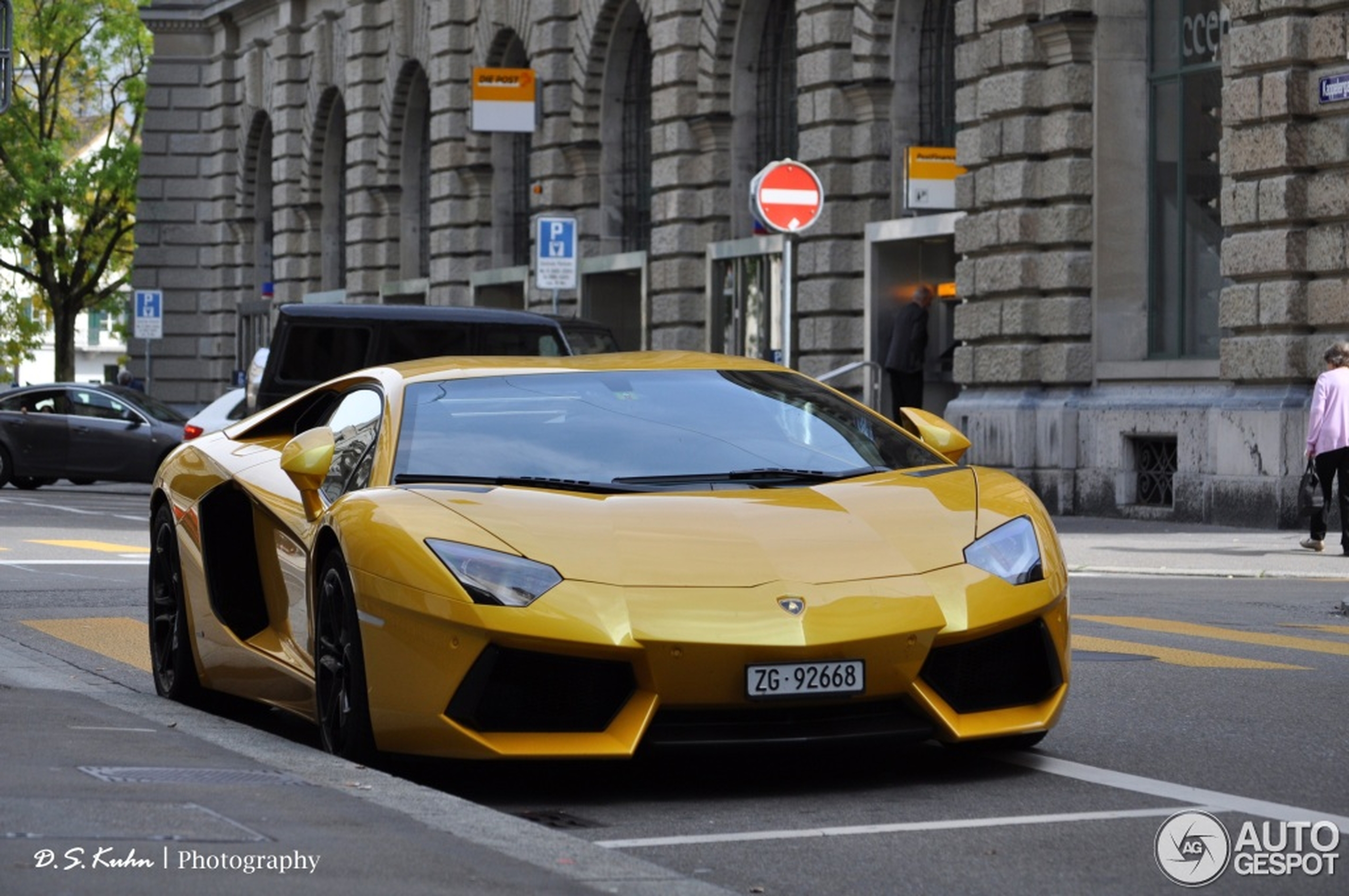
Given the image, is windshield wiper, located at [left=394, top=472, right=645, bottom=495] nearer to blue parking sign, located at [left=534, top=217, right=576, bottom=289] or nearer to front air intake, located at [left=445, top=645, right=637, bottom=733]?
front air intake, located at [left=445, top=645, right=637, bottom=733]

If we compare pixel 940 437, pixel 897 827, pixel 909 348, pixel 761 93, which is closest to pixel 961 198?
pixel 909 348

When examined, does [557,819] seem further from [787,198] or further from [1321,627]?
Result: [787,198]

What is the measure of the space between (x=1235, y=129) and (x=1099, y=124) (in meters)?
2.54

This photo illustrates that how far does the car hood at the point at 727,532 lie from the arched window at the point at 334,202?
1693 inches

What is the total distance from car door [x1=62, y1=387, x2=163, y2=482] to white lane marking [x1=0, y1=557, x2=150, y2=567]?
14703mm

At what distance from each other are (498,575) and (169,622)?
2984 mm

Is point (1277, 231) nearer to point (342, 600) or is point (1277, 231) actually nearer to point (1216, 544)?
point (1216, 544)

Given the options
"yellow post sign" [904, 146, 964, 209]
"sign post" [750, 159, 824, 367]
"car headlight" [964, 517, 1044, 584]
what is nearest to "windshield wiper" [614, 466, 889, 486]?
"car headlight" [964, 517, 1044, 584]

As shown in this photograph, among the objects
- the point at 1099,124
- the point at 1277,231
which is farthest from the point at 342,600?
the point at 1099,124

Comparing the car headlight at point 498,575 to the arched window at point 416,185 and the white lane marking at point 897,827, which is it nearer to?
the white lane marking at point 897,827

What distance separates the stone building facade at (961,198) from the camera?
68.8ft

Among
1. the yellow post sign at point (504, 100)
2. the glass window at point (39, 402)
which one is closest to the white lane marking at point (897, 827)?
the glass window at point (39, 402)

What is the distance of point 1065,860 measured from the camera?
5.74 meters

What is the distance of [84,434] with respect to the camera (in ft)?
108
